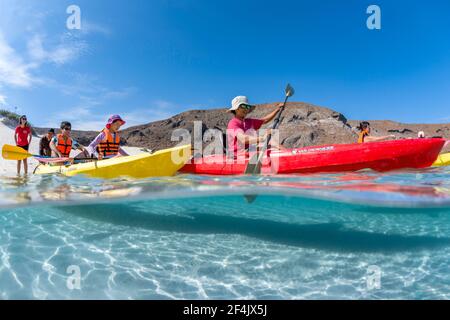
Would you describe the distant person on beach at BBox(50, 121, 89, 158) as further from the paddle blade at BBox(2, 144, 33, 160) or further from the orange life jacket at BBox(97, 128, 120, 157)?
the orange life jacket at BBox(97, 128, 120, 157)

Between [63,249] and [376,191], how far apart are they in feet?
19.8

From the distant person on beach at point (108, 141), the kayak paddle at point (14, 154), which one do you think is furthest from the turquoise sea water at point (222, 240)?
the distant person on beach at point (108, 141)

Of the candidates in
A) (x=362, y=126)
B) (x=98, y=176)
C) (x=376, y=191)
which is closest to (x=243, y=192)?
(x=376, y=191)

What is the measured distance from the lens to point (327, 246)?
509 centimetres

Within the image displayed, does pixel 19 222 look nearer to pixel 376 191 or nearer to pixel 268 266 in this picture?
pixel 268 266

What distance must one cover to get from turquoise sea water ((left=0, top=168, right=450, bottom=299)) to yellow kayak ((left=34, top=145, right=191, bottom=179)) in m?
0.26

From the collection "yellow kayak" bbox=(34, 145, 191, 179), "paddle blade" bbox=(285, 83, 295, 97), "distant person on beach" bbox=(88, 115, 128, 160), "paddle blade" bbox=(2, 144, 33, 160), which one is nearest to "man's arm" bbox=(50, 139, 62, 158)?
"paddle blade" bbox=(2, 144, 33, 160)

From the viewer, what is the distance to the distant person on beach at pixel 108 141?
7.07m

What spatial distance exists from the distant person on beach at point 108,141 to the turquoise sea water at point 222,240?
0.85m

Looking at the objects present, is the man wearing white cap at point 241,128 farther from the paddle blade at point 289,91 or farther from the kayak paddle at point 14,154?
the kayak paddle at point 14,154

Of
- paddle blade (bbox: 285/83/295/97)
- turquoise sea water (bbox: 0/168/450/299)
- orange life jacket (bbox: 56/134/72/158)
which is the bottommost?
turquoise sea water (bbox: 0/168/450/299)

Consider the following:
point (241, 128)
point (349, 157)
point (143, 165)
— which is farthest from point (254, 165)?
point (143, 165)

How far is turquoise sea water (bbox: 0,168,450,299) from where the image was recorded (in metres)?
3.60

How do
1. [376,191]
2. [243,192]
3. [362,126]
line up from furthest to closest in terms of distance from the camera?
[362,126], [243,192], [376,191]
